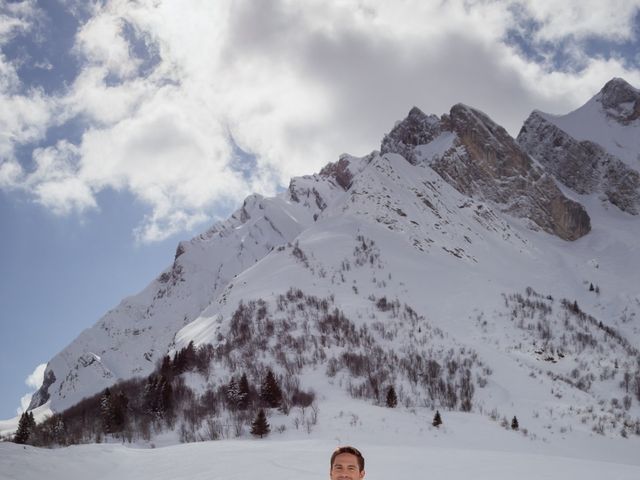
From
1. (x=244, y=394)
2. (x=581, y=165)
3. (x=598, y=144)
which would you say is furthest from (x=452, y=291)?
(x=598, y=144)

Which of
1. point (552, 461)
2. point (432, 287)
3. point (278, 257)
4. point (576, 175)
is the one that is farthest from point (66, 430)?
point (576, 175)

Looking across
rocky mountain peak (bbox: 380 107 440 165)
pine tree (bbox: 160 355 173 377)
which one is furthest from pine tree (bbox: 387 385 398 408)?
rocky mountain peak (bbox: 380 107 440 165)

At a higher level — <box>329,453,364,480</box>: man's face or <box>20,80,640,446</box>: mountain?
<box>20,80,640,446</box>: mountain

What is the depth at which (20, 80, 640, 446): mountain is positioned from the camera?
31.6m

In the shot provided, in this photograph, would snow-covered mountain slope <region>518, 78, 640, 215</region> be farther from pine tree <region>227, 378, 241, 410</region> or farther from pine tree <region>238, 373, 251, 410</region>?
pine tree <region>227, 378, 241, 410</region>

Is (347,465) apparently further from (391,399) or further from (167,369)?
(167,369)

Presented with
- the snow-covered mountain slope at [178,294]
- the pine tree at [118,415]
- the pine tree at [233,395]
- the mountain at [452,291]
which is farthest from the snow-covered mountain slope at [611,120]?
the pine tree at [118,415]

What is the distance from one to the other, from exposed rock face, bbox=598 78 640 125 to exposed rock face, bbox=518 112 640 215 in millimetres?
18517

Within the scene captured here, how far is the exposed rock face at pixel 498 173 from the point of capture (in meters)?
104

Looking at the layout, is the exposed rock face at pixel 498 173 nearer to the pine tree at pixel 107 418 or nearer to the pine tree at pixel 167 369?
the pine tree at pixel 167 369

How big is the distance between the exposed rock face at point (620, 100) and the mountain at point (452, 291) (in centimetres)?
48

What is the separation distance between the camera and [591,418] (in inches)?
1043

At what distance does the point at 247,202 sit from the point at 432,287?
139 m

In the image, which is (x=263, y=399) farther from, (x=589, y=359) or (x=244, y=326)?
(x=589, y=359)
